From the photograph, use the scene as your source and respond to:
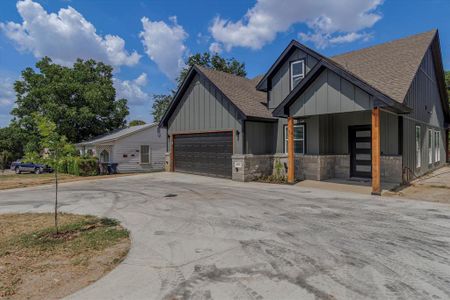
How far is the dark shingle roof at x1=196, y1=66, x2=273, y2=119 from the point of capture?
14.5m

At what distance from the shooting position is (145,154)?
78.3 ft

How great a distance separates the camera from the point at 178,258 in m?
4.48

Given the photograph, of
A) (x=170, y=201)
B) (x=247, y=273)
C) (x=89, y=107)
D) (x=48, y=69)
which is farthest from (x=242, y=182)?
(x=48, y=69)

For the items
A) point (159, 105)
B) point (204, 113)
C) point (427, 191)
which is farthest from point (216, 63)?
point (427, 191)

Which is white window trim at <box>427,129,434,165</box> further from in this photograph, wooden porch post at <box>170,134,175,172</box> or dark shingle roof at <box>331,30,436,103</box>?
wooden porch post at <box>170,134,175,172</box>

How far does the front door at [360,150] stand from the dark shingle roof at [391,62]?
7.26ft

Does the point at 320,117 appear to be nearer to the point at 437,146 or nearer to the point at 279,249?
the point at 279,249

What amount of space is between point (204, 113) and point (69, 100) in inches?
707

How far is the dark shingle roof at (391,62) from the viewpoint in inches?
451

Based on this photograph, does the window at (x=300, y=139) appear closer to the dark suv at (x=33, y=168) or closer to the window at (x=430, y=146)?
the window at (x=430, y=146)

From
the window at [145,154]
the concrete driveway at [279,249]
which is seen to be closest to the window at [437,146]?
the concrete driveway at [279,249]

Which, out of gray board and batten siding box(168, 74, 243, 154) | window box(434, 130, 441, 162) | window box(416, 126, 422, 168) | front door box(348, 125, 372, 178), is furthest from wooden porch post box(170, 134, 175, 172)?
window box(434, 130, 441, 162)

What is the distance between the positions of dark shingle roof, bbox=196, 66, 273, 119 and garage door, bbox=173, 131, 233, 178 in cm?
164

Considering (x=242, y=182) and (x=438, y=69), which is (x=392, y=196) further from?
(x=438, y=69)
